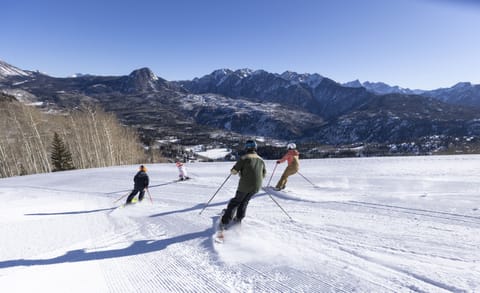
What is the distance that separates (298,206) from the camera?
27.5 feet

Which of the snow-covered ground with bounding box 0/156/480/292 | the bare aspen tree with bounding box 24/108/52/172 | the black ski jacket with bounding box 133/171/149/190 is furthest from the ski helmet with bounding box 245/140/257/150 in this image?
the bare aspen tree with bounding box 24/108/52/172

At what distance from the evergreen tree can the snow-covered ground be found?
116 ft

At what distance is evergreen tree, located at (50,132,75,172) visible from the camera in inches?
1602

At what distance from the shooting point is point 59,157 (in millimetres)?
40906

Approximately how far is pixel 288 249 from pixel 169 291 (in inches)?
87.3

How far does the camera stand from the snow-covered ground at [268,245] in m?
4.12

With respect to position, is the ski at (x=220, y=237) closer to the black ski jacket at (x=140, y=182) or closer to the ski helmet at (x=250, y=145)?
the ski helmet at (x=250, y=145)

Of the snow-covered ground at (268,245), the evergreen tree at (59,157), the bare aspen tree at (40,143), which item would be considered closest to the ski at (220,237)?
the snow-covered ground at (268,245)

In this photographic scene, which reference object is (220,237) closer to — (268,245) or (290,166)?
(268,245)

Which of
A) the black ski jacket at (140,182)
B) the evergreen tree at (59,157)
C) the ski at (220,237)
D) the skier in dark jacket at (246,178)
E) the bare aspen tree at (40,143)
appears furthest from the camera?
the evergreen tree at (59,157)

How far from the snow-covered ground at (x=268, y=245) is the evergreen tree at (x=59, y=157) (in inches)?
1396

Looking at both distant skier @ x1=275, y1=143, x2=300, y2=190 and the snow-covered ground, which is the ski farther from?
distant skier @ x1=275, y1=143, x2=300, y2=190

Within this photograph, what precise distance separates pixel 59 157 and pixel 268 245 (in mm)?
44830

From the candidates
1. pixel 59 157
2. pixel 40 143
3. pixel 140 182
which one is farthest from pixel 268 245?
pixel 40 143
